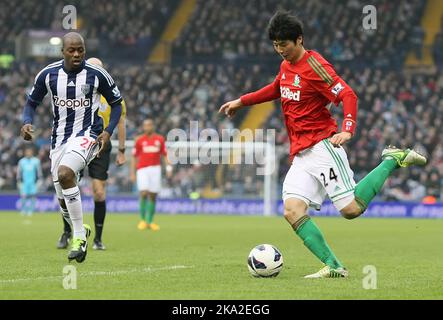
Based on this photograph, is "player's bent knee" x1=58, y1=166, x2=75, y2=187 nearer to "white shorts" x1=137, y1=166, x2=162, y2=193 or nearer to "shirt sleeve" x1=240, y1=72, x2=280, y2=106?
"shirt sleeve" x1=240, y1=72, x2=280, y2=106

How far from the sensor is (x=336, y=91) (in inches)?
339

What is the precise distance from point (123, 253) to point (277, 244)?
3.26m

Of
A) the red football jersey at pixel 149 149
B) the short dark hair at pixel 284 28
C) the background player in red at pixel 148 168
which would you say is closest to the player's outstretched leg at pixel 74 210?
the short dark hair at pixel 284 28

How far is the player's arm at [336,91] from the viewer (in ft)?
27.5

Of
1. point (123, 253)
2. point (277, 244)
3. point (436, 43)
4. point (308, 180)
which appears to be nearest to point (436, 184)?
point (436, 43)

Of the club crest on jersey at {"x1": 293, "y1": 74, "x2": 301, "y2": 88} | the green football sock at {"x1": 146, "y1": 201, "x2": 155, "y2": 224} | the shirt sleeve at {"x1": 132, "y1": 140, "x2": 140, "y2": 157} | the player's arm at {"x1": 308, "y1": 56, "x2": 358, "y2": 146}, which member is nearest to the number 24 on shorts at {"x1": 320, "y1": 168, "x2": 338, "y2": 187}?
the player's arm at {"x1": 308, "y1": 56, "x2": 358, "y2": 146}

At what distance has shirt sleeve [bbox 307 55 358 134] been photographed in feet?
27.8

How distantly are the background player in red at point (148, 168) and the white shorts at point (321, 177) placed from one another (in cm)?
1092

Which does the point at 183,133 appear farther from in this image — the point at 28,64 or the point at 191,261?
the point at 191,261

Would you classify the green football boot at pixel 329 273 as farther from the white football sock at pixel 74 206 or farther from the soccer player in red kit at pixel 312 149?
the white football sock at pixel 74 206

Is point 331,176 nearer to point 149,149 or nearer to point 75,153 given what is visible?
point 75,153

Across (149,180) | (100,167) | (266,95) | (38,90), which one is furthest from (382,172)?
(149,180)

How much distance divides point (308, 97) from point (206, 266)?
2343 mm

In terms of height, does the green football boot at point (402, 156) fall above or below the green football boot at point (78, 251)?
above
